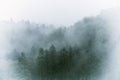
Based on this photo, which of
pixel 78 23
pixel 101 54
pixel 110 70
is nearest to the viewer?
pixel 110 70

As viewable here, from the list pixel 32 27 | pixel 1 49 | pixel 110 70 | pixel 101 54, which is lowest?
pixel 110 70

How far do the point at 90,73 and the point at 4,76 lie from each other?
452 cm

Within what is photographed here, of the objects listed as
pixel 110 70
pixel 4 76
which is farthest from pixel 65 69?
pixel 4 76

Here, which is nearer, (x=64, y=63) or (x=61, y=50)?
(x=64, y=63)

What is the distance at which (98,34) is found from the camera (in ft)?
51.2

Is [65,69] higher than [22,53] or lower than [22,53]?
lower

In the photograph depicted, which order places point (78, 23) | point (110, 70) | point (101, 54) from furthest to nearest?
1. point (78, 23)
2. point (101, 54)
3. point (110, 70)

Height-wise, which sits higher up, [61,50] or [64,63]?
[61,50]

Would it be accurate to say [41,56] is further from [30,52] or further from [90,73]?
[90,73]

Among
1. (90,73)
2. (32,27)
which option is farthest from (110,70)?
(32,27)

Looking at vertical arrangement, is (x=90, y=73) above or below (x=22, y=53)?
below

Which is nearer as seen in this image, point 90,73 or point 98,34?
point 90,73

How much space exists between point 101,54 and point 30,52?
3888mm

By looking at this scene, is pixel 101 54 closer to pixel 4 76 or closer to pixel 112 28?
pixel 112 28
